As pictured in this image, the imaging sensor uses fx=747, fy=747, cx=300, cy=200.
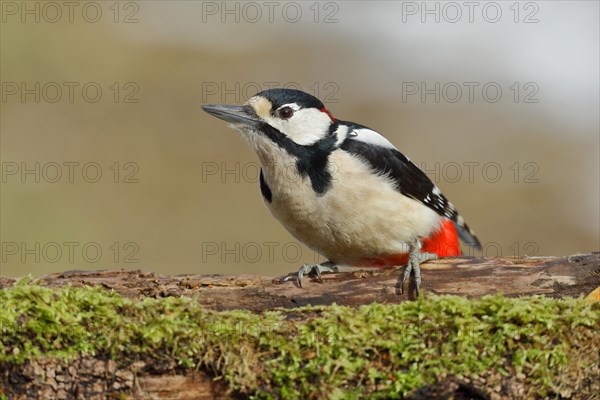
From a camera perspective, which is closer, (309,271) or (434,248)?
(309,271)

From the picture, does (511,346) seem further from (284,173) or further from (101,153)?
(101,153)

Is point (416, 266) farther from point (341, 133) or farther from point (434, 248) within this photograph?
point (341, 133)

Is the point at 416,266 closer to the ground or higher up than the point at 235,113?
closer to the ground

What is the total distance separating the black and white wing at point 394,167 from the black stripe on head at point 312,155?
144 mm

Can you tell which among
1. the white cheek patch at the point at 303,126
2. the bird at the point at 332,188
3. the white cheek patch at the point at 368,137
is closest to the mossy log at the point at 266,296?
the bird at the point at 332,188

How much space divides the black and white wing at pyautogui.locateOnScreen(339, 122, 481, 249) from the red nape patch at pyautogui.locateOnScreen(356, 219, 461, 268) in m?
0.19

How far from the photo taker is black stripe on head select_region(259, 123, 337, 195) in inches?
176

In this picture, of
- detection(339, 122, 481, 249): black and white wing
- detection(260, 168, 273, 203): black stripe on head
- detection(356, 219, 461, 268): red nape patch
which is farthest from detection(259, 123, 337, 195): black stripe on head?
detection(356, 219, 461, 268): red nape patch

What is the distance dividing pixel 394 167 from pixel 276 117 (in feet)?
2.72

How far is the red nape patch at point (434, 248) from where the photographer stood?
4.69 m

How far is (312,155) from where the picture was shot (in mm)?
4586

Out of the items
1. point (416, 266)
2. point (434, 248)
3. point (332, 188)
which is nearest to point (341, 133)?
point (332, 188)

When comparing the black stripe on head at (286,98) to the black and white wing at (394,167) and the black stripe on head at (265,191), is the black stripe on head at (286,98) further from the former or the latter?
the black stripe on head at (265,191)

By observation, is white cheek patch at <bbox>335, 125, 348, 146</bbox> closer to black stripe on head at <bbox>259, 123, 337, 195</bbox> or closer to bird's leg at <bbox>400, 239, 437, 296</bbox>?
black stripe on head at <bbox>259, 123, 337, 195</bbox>
